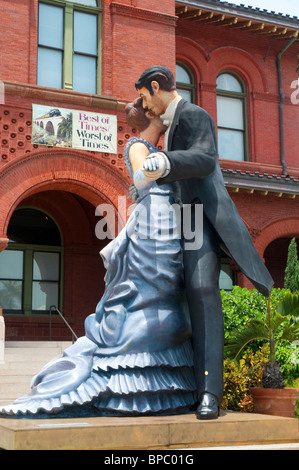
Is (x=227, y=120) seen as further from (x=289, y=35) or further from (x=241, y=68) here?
(x=289, y=35)

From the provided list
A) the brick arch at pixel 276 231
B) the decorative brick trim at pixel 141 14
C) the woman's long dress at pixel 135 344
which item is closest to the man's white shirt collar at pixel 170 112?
the woman's long dress at pixel 135 344

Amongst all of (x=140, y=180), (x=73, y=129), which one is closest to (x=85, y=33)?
(x=73, y=129)

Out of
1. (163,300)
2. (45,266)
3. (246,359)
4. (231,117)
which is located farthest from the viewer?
(231,117)

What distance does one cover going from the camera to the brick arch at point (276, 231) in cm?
1728

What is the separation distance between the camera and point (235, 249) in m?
4.02

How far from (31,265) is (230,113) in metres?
8.06

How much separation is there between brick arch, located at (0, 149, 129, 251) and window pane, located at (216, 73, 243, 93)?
6949 mm

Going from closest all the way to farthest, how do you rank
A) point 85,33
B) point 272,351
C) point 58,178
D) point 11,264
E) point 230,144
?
point 272,351 < point 58,178 < point 85,33 < point 11,264 < point 230,144

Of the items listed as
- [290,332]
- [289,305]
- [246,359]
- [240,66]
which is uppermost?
[240,66]

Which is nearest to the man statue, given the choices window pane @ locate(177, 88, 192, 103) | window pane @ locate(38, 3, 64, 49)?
window pane @ locate(38, 3, 64, 49)

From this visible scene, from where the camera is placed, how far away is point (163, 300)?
4012 mm

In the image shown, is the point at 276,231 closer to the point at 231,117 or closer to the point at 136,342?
the point at 231,117
